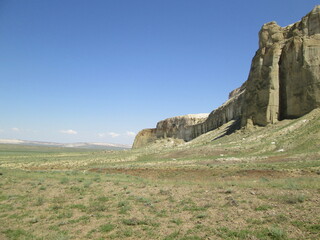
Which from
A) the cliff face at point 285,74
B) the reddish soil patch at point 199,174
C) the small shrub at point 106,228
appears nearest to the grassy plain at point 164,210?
the small shrub at point 106,228

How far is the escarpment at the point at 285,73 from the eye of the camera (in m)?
36.8

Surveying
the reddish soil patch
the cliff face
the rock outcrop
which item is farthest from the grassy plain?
the rock outcrop

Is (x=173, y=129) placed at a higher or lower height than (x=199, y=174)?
higher

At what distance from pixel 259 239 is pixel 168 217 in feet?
12.0

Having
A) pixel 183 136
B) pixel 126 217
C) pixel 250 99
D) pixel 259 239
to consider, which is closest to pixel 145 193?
pixel 126 217

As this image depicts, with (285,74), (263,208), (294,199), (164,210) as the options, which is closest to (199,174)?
(164,210)

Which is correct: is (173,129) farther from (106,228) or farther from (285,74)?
(106,228)

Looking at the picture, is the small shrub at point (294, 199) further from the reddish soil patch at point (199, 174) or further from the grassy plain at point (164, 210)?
the reddish soil patch at point (199, 174)

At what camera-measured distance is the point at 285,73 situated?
135ft

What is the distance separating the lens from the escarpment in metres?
36.8

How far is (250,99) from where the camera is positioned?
4572 cm

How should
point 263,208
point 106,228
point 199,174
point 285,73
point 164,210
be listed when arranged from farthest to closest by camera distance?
point 285,73, point 199,174, point 164,210, point 263,208, point 106,228

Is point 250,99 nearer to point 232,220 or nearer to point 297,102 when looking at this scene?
point 297,102

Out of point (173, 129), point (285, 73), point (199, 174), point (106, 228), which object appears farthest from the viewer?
point (173, 129)
